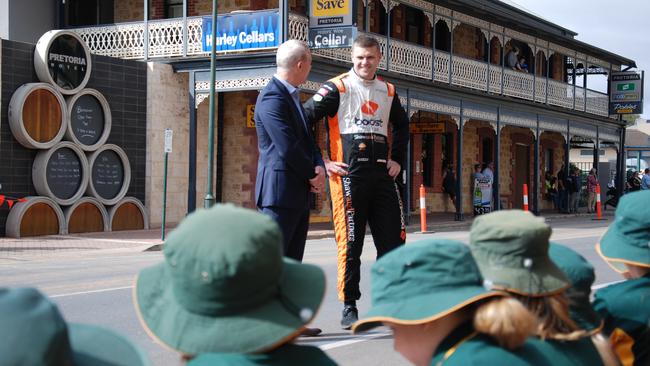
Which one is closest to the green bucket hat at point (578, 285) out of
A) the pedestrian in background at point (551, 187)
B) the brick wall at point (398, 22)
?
the brick wall at point (398, 22)

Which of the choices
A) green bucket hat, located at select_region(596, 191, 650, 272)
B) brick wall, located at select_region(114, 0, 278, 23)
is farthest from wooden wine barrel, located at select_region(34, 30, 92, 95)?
green bucket hat, located at select_region(596, 191, 650, 272)

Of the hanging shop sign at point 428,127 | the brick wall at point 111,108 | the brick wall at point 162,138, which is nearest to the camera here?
the brick wall at point 111,108

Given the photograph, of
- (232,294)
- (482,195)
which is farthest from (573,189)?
(232,294)

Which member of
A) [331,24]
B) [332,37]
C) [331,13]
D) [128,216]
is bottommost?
[128,216]

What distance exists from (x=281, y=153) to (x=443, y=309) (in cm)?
335

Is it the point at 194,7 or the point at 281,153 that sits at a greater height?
the point at 194,7

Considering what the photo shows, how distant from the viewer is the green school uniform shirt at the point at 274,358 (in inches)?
81.3

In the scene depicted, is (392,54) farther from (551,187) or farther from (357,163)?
(357,163)

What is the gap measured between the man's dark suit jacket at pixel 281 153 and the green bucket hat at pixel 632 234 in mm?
2530

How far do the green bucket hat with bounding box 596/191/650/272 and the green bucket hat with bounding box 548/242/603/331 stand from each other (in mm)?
440

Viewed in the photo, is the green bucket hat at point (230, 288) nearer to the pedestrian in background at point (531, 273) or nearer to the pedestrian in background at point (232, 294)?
the pedestrian in background at point (232, 294)

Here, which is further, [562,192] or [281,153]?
[562,192]

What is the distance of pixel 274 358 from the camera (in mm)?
2125

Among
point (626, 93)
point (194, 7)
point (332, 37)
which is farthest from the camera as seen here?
point (626, 93)
